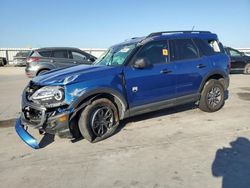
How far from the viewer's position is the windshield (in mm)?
5859

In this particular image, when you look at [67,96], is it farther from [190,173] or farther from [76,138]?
[190,173]

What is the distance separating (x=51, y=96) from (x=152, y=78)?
2.07 metres

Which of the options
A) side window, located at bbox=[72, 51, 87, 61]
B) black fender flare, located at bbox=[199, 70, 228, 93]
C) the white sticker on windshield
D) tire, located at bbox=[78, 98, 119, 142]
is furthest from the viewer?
side window, located at bbox=[72, 51, 87, 61]

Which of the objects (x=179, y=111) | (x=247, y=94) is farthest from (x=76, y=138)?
(x=247, y=94)

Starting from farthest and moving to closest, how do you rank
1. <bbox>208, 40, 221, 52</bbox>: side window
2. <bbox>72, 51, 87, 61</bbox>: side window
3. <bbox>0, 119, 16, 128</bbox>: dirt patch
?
<bbox>72, 51, 87, 61</bbox>: side window → <bbox>208, 40, 221, 52</bbox>: side window → <bbox>0, 119, 16, 128</bbox>: dirt patch

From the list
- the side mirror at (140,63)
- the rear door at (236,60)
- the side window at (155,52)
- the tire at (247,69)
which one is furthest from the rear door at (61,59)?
the tire at (247,69)

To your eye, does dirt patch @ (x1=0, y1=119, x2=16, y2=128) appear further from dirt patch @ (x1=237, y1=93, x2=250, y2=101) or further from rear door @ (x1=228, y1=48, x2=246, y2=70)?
rear door @ (x1=228, y1=48, x2=246, y2=70)

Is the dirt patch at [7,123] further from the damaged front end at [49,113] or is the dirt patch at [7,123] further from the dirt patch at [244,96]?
the dirt patch at [244,96]

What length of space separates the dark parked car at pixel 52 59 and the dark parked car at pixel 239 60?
8400 millimetres

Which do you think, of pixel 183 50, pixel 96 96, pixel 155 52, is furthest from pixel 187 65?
pixel 96 96

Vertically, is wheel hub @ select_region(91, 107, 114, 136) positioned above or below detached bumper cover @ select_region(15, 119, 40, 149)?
above

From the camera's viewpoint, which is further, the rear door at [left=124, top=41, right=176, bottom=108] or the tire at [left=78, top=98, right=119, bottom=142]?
the rear door at [left=124, top=41, right=176, bottom=108]

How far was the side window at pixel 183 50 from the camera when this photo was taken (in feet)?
20.7

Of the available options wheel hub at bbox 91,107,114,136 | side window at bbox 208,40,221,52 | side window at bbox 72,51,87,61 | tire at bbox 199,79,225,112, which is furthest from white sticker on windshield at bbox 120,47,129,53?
side window at bbox 72,51,87,61
